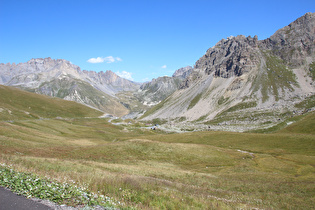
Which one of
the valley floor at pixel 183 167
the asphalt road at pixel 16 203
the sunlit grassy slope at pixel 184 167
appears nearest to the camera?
the asphalt road at pixel 16 203

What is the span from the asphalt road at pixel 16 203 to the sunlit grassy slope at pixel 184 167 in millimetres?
4684

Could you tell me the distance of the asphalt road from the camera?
10.9m

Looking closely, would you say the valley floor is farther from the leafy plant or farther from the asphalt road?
the asphalt road

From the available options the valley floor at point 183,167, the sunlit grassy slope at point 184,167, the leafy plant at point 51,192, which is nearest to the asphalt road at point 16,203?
the leafy plant at point 51,192

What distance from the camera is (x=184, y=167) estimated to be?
48.1 m

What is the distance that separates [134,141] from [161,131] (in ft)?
420

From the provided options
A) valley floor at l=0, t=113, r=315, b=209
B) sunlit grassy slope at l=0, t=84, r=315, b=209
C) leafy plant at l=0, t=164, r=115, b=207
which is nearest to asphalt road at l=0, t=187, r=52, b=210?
leafy plant at l=0, t=164, r=115, b=207

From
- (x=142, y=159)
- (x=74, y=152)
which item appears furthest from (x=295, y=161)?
(x=74, y=152)

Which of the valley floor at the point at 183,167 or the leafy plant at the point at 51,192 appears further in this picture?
the valley floor at the point at 183,167

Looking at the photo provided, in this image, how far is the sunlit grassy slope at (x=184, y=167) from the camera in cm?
1788

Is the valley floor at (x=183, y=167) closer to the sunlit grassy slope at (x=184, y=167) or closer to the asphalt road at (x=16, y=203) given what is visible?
the sunlit grassy slope at (x=184, y=167)

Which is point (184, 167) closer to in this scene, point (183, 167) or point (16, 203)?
point (183, 167)

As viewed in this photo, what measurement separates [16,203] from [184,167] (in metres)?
40.5

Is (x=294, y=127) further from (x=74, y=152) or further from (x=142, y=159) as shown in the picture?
(x=74, y=152)
